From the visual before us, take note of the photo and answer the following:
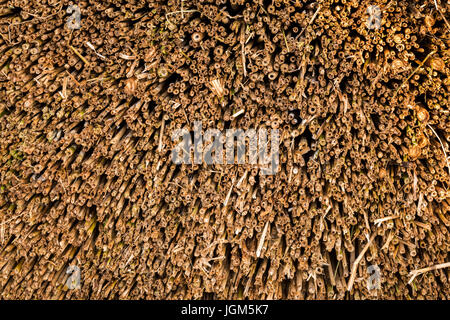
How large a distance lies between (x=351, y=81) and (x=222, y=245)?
3.42 feet

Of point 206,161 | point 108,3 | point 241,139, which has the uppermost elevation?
point 108,3

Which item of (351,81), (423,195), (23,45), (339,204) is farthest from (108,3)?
(423,195)

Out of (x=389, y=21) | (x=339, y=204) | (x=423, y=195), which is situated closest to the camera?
(x=389, y=21)

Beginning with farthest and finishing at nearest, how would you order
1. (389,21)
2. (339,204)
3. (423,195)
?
(339,204) → (423,195) → (389,21)

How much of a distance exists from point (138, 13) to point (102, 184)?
0.91m

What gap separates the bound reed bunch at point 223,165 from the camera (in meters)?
1.58

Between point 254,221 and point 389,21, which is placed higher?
point 389,21

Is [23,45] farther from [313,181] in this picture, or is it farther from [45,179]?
[313,181]

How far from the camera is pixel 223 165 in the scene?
1.72 metres

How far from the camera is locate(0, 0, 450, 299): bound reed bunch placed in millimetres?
1580

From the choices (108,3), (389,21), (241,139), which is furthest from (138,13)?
(389,21)

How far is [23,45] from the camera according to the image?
175cm

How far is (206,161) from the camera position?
67.9 inches

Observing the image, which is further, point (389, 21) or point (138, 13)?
point (138, 13)
